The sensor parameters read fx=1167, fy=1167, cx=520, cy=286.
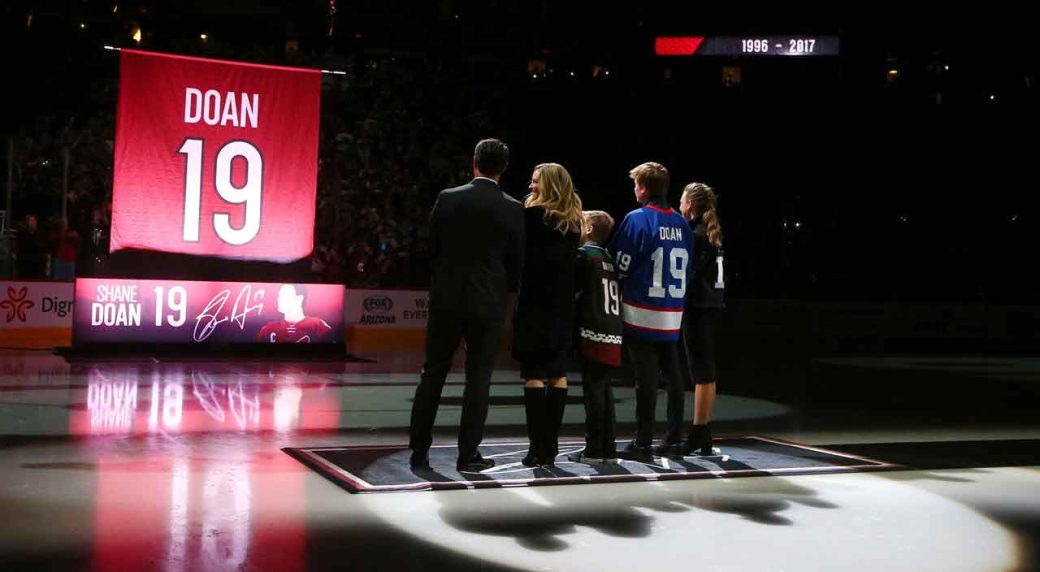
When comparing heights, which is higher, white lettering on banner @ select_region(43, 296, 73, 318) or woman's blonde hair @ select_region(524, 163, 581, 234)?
woman's blonde hair @ select_region(524, 163, 581, 234)

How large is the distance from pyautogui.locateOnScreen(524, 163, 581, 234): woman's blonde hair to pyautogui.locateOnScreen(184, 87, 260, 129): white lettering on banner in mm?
7956

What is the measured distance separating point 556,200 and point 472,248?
1.82 feet

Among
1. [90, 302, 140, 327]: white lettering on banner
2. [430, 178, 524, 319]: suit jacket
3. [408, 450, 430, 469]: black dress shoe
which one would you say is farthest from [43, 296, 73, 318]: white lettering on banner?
[430, 178, 524, 319]: suit jacket

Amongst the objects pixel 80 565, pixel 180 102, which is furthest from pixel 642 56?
pixel 80 565

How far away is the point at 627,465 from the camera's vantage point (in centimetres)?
689

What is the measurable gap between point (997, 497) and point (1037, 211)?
1102 inches

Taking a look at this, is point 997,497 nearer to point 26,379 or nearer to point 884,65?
point 26,379

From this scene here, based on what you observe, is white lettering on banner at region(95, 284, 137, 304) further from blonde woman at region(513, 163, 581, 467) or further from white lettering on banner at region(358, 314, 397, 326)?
blonde woman at region(513, 163, 581, 467)

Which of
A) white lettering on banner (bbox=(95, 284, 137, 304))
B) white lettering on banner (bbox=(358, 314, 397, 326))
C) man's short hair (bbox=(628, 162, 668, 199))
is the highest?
man's short hair (bbox=(628, 162, 668, 199))

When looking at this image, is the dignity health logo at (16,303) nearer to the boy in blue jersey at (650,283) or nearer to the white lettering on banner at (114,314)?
the white lettering on banner at (114,314)

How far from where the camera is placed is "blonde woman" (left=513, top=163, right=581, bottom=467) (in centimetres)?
643

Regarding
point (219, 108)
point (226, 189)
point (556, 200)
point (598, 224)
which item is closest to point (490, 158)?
point (556, 200)

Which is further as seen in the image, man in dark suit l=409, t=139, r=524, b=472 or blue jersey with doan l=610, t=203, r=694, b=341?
blue jersey with doan l=610, t=203, r=694, b=341

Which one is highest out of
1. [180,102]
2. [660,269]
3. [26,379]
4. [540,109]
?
[540,109]
